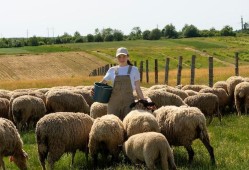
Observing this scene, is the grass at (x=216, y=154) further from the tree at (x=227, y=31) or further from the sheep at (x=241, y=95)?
the tree at (x=227, y=31)

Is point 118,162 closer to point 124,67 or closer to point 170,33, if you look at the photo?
point 124,67

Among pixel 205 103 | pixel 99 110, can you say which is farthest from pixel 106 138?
pixel 205 103

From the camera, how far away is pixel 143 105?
10539 mm

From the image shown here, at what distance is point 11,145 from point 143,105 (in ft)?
10.5

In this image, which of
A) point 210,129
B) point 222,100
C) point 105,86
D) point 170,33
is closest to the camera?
point 105,86

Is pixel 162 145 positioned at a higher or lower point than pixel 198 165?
higher

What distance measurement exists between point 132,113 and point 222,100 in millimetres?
7967

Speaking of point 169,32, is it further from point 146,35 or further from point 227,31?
point 227,31

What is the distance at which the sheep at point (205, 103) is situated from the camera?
14836mm

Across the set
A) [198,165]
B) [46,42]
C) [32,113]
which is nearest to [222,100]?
[32,113]

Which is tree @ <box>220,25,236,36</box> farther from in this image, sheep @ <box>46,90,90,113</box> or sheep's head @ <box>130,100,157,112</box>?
sheep's head @ <box>130,100,157,112</box>

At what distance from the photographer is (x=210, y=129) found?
13172mm

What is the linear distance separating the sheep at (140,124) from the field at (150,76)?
0.76 meters

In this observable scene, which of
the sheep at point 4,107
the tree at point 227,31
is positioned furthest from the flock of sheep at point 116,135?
the tree at point 227,31
